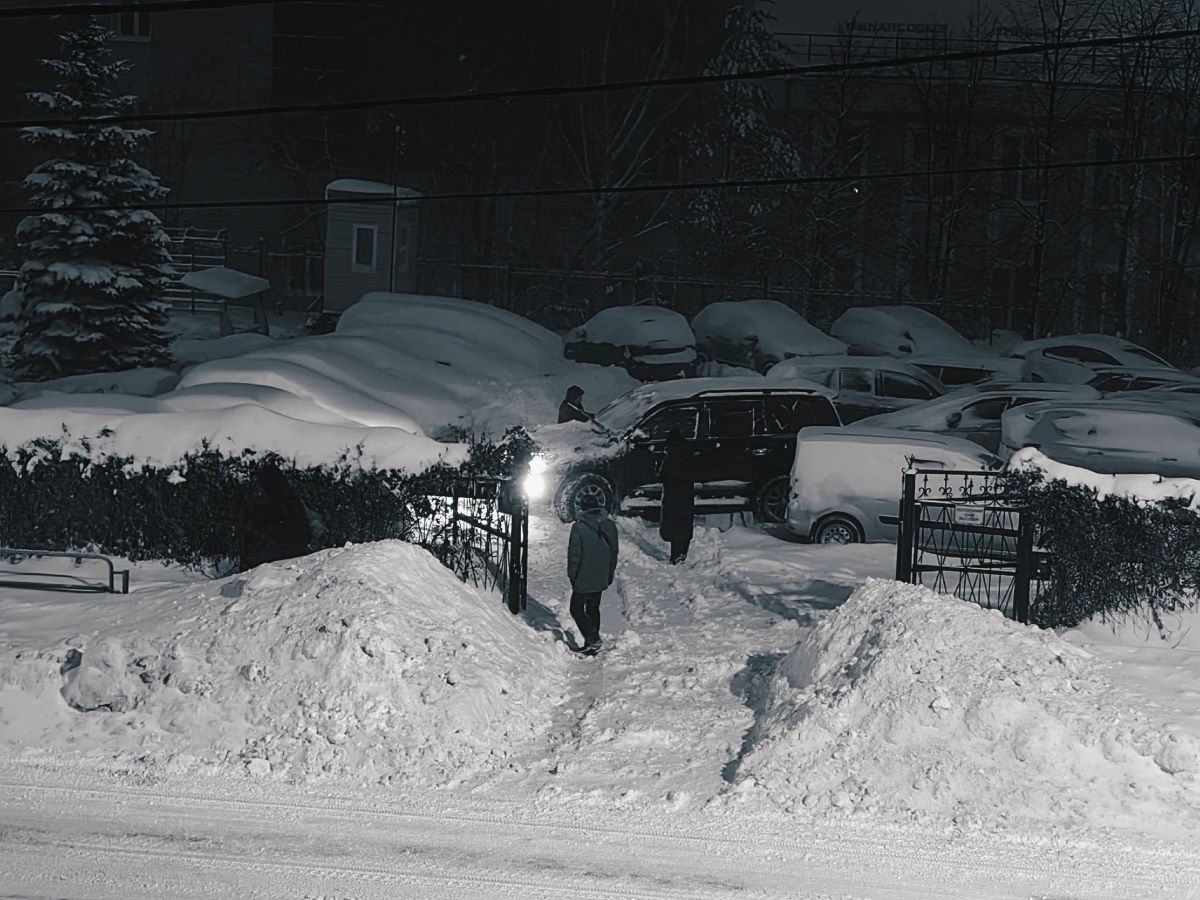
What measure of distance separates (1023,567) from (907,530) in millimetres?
1050

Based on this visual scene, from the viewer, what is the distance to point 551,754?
9594 millimetres

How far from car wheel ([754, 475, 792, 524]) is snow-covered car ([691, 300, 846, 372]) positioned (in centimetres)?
868

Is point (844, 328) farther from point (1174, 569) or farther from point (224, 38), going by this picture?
point (224, 38)

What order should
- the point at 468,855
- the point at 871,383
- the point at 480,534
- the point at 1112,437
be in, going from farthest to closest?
the point at 871,383
the point at 1112,437
the point at 480,534
the point at 468,855

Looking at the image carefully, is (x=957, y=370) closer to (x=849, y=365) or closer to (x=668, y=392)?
(x=849, y=365)

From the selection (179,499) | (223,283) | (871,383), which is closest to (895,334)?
(871,383)

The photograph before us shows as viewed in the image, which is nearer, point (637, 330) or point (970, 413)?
point (970, 413)

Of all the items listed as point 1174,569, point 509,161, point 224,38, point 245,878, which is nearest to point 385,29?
point 509,161

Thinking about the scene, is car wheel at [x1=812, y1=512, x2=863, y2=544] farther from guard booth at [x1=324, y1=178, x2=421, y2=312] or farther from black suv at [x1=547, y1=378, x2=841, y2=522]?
guard booth at [x1=324, y1=178, x2=421, y2=312]

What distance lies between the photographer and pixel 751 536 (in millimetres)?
16422

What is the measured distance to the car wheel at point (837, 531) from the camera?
1592 centimetres

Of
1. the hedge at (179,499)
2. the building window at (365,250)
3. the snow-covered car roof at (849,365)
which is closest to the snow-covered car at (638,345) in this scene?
the snow-covered car roof at (849,365)

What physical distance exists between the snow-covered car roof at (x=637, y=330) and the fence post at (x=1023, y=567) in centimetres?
1363

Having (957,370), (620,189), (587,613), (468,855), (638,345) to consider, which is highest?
(620,189)
